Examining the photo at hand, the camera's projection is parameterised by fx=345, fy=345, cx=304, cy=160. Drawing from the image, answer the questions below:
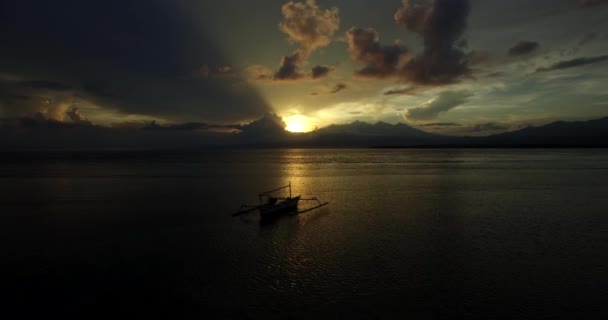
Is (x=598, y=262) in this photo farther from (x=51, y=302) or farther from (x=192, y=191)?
(x=192, y=191)

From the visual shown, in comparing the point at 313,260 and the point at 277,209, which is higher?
the point at 277,209

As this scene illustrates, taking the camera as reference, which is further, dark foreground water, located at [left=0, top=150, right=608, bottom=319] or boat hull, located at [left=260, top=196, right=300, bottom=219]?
boat hull, located at [left=260, top=196, right=300, bottom=219]

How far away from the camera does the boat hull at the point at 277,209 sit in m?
33.4

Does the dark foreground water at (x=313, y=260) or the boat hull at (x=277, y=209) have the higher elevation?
the boat hull at (x=277, y=209)

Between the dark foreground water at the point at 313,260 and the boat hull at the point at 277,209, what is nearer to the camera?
the dark foreground water at the point at 313,260

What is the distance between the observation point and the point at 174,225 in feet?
102

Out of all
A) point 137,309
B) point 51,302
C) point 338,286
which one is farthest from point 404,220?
point 51,302

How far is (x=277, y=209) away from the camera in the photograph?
3466 cm

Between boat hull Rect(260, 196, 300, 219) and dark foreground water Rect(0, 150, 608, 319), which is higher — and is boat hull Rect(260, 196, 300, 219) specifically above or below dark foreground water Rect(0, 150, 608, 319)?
above

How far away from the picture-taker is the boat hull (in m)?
33.4

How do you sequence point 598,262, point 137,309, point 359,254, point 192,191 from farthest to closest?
1. point 192,191
2. point 359,254
3. point 598,262
4. point 137,309

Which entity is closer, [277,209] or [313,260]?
[313,260]

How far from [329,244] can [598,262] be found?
16.2m

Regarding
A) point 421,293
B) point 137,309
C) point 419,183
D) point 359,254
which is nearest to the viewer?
point 137,309
